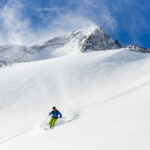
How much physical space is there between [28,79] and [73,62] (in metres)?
8.27

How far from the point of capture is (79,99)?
15.8 meters

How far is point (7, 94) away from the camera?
18.8 metres

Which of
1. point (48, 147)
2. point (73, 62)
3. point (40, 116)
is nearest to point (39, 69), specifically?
point (73, 62)

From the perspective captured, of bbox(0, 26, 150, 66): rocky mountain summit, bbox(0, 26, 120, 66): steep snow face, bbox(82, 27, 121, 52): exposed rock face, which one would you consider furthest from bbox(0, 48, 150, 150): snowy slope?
bbox(0, 26, 120, 66): steep snow face

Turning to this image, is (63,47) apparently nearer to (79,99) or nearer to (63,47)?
(63,47)

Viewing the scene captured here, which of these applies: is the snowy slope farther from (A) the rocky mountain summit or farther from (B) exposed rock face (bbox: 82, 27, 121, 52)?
(A) the rocky mountain summit

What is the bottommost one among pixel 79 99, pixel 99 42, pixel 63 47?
pixel 79 99

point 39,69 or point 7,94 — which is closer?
point 7,94

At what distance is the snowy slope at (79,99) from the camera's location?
4.98 m

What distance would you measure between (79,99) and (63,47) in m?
83.8

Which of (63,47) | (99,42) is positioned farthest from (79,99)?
(63,47)

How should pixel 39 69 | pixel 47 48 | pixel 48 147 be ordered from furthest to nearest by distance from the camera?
pixel 47 48, pixel 39 69, pixel 48 147

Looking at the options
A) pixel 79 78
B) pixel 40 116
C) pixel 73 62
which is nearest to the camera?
pixel 40 116

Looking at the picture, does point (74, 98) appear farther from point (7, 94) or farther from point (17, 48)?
point (17, 48)
